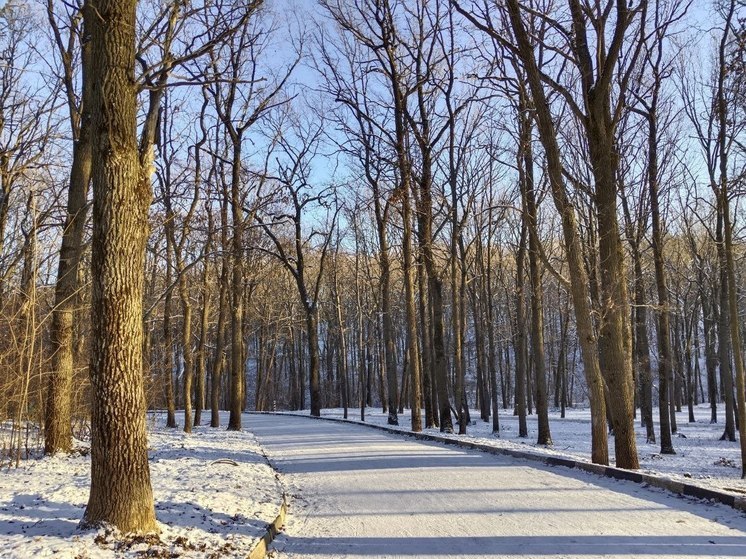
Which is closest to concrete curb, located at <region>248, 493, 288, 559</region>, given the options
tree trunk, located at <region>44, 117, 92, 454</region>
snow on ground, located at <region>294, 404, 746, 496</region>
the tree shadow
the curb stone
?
the curb stone

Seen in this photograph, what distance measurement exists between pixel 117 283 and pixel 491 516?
461 centimetres

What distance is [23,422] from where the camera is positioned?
985cm

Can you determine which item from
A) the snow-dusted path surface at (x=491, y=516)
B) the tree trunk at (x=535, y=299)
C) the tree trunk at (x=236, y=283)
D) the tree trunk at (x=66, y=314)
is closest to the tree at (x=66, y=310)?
the tree trunk at (x=66, y=314)

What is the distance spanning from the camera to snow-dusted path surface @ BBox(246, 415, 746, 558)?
207 inches

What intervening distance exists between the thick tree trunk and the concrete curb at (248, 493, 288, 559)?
0.98 meters

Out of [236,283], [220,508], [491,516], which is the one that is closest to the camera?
[491,516]

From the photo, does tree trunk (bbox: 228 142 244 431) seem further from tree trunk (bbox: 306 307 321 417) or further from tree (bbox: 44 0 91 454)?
tree (bbox: 44 0 91 454)

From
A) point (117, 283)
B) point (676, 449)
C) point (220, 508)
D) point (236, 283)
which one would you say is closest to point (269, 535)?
point (220, 508)

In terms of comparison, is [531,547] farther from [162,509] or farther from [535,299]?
[535,299]

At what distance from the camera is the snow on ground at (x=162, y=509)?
4.81 m

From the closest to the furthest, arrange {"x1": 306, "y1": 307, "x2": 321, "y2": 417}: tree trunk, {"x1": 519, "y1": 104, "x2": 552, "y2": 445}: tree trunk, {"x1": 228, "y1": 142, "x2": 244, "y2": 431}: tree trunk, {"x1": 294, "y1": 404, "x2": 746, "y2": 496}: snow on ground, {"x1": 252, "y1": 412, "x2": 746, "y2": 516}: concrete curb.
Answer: {"x1": 252, "y1": 412, "x2": 746, "y2": 516}: concrete curb < {"x1": 294, "y1": 404, "x2": 746, "y2": 496}: snow on ground < {"x1": 519, "y1": 104, "x2": 552, "y2": 445}: tree trunk < {"x1": 228, "y1": 142, "x2": 244, "y2": 431}: tree trunk < {"x1": 306, "y1": 307, "x2": 321, "y2": 417}: tree trunk

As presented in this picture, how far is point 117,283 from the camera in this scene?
213 inches

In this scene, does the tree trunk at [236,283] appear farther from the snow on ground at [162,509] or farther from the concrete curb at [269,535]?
the concrete curb at [269,535]

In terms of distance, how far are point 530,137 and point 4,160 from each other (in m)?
14.8
